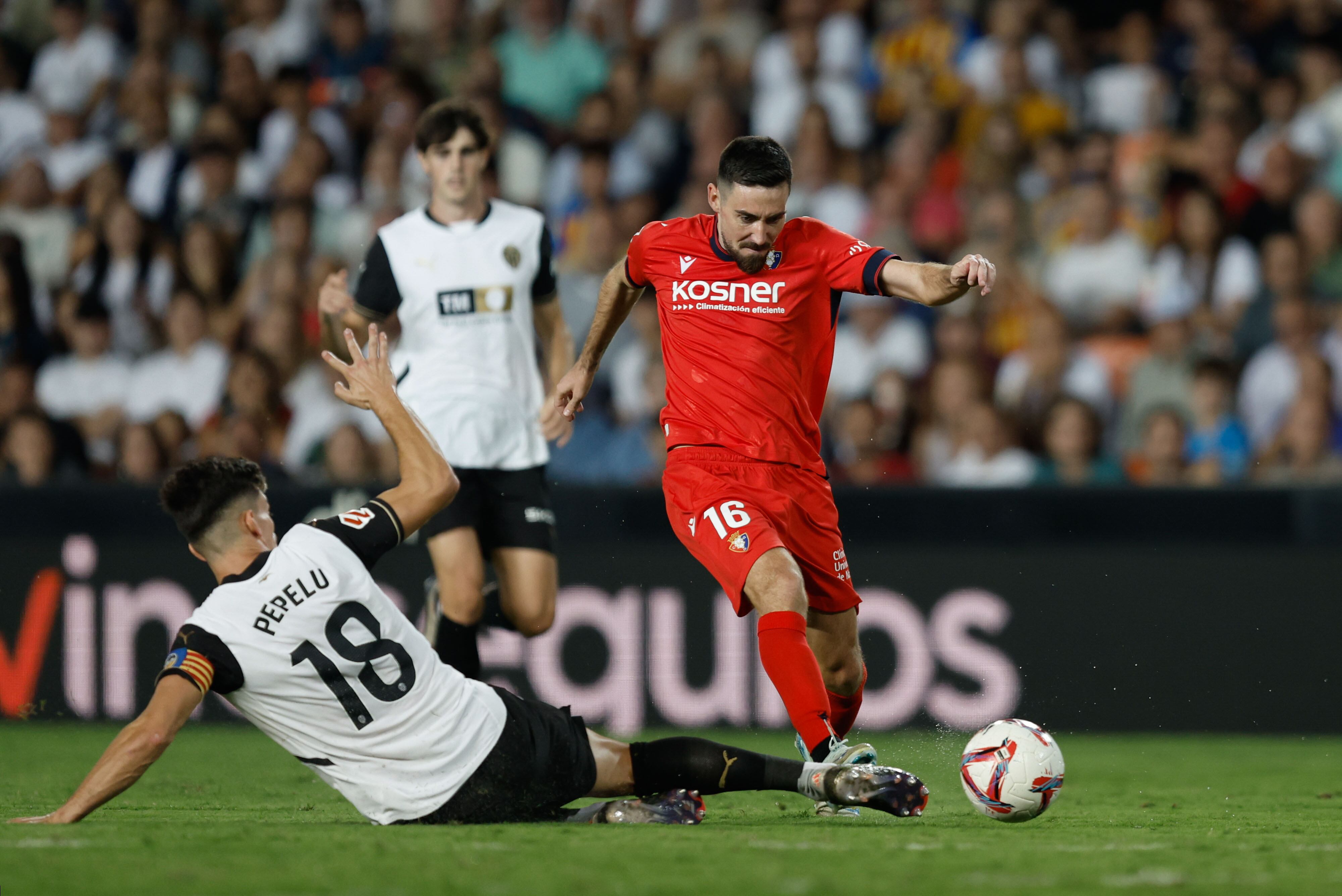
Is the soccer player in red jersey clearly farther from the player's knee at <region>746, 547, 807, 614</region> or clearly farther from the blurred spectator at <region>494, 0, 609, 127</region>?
the blurred spectator at <region>494, 0, 609, 127</region>

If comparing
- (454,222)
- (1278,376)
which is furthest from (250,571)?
(1278,376)

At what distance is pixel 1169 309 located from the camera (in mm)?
10508

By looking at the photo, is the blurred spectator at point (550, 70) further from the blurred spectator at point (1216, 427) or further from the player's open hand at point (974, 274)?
the player's open hand at point (974, 274)

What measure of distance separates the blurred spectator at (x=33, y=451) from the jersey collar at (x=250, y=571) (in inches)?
229

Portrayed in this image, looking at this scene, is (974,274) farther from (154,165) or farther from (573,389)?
(154,165)

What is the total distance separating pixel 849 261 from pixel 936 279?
517 mm

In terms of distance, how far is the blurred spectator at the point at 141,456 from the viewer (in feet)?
32.9

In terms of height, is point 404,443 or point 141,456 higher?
point 404,443

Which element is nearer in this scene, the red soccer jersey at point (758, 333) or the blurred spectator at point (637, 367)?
the red soccer jersey at point (758, 333)

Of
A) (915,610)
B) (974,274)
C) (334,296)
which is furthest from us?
(915,610)

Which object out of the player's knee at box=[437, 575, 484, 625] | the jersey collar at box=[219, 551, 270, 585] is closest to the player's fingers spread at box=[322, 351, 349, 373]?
the jersey collar at box=[219, 551, 270, 585]

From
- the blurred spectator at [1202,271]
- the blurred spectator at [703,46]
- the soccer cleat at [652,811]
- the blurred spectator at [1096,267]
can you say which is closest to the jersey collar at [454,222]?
the soccer cleat at [652,811]

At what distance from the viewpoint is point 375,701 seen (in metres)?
4.80

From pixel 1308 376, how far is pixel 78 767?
7090 millimetres
